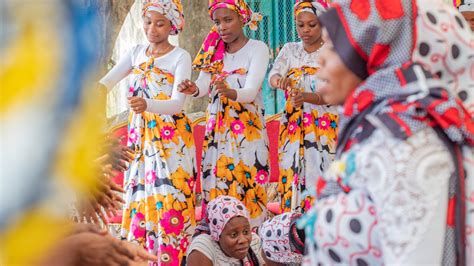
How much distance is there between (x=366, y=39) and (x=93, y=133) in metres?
1.18

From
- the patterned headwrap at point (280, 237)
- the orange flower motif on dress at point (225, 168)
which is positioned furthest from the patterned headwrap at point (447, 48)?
the orange flower motif on dress at point (225, 168)

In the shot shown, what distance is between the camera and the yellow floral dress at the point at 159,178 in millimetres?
5379

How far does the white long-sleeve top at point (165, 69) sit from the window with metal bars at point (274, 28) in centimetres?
211

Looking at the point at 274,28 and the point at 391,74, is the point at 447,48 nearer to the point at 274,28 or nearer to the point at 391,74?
the point at 391,74

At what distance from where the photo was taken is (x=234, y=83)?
5691mm

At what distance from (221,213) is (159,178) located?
0.89 m

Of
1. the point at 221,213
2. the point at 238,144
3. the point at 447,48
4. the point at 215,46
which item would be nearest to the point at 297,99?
the point at 238,144

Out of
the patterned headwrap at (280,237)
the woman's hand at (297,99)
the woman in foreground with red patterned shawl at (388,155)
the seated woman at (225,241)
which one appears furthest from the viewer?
the woman's hand at (297,99)

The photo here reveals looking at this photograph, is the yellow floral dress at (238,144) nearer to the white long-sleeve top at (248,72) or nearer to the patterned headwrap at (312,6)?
the white long-sleeve top at (248,72)

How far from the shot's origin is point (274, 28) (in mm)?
7676

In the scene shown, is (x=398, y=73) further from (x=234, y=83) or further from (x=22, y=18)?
(x=234, y=83)

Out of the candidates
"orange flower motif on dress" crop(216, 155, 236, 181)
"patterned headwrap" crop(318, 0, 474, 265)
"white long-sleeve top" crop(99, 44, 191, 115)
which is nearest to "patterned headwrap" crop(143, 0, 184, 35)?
"white long-sleeve top" crop(99, 44, 191, 115)

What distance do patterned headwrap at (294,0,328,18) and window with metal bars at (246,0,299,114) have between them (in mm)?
1861

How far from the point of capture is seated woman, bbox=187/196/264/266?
4.50m
